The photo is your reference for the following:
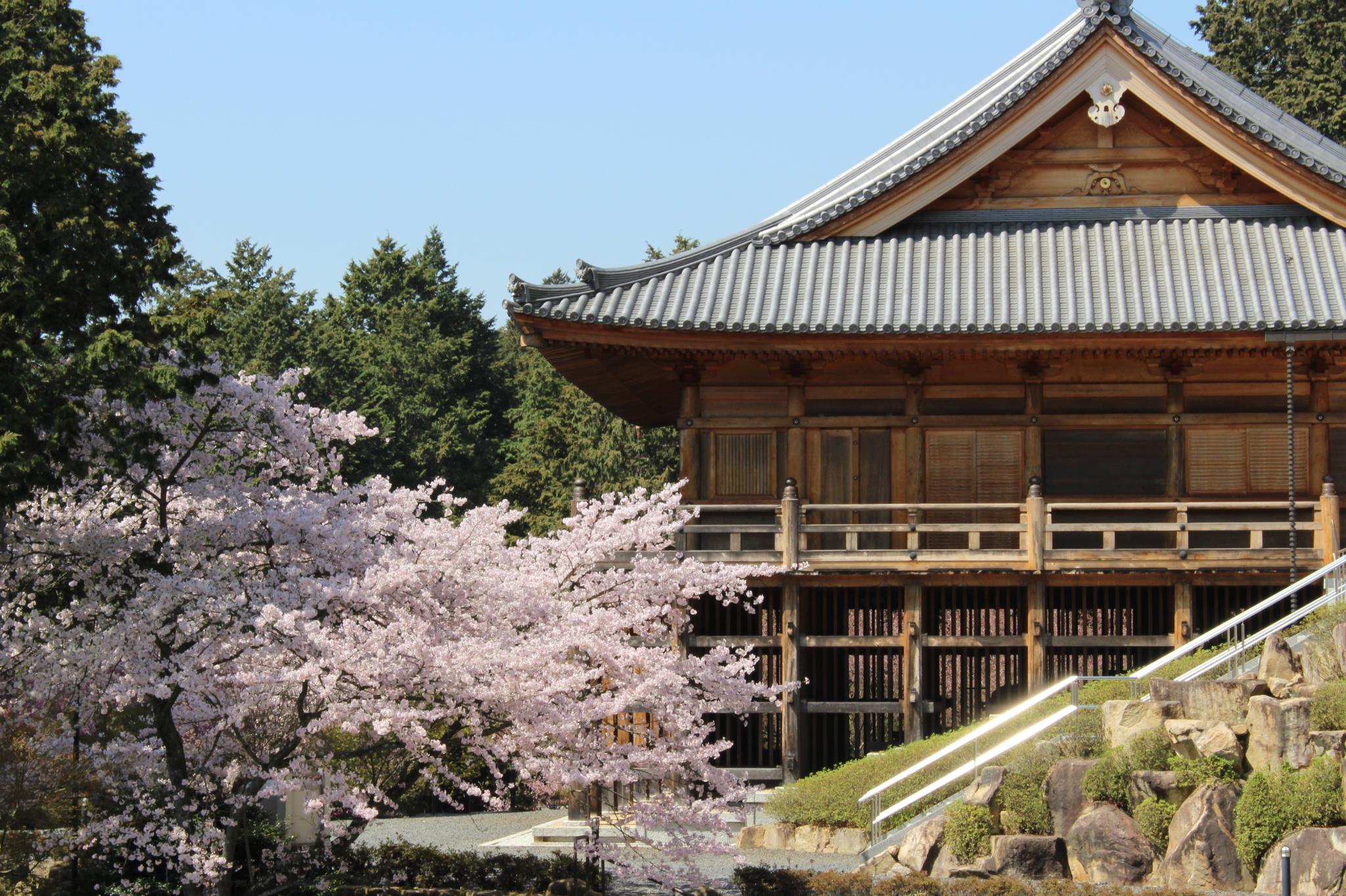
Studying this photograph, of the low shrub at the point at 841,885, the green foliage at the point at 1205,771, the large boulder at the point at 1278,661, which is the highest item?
the large boulder at the point at 1278,661

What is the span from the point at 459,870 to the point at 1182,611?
10.0 metres

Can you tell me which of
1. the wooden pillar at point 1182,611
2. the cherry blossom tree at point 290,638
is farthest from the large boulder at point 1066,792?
the wooden pillar at point 1182,611

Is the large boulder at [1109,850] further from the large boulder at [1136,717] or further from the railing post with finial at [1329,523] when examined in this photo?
the railing post with finial at [1329,523]

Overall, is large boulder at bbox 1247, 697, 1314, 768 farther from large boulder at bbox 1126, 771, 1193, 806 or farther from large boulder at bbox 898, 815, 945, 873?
large boulder at bbox 898, 815, 945, 873

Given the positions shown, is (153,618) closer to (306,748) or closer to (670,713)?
(306,748)

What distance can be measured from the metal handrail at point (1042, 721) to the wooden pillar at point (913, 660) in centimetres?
207

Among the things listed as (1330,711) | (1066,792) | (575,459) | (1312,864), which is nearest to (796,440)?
(1066,792)

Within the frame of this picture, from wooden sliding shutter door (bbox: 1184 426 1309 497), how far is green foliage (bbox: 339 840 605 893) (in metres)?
10.8

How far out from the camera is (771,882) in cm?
1612

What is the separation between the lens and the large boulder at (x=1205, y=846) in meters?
15.5

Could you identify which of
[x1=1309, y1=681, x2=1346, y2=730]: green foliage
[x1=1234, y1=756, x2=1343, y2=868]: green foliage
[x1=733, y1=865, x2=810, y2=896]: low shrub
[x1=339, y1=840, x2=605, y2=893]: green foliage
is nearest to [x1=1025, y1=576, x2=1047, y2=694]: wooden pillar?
[x1=1309, y1=681, x2=1346, y2=730]: green foliage

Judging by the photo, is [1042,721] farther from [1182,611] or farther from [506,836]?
[506,836]

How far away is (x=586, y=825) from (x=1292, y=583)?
9.11m

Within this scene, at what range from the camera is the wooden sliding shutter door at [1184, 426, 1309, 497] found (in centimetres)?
2322
